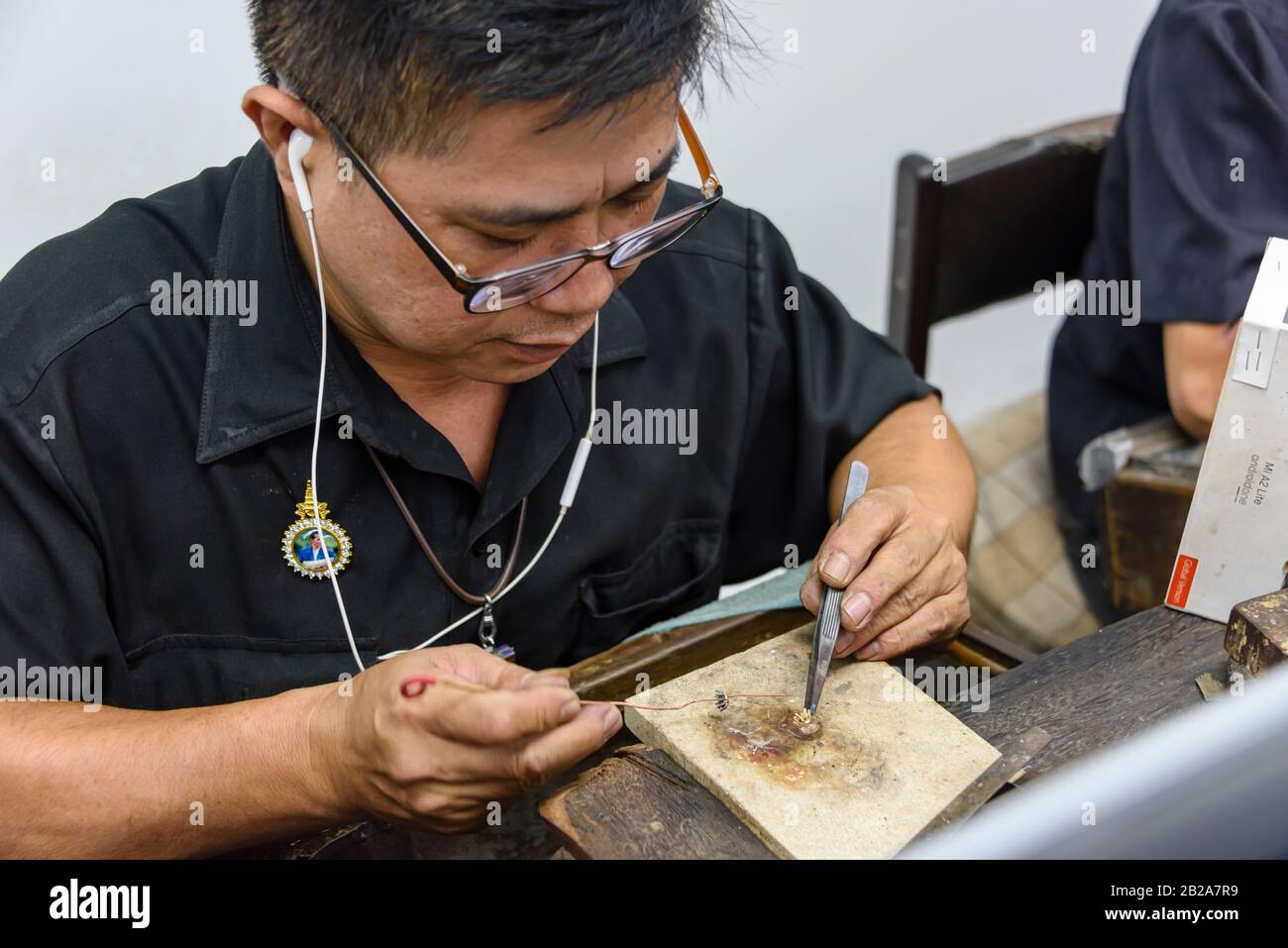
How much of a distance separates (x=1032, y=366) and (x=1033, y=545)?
1980 mm

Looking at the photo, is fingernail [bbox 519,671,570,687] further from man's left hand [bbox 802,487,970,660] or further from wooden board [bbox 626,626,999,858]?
man's left hand [bbox 802,487,970,660]

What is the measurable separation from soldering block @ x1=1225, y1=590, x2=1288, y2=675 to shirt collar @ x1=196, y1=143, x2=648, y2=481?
876mm

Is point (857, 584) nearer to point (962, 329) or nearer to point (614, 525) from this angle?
point (614, 525)

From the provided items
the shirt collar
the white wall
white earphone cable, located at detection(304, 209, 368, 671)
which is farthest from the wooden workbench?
the white wall

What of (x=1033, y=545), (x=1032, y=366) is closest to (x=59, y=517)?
(x=1033, y=545)

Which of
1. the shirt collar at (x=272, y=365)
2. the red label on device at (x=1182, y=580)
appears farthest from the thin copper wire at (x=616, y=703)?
the red label on device at (x=1182, y=580)

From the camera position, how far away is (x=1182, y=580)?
1.46m

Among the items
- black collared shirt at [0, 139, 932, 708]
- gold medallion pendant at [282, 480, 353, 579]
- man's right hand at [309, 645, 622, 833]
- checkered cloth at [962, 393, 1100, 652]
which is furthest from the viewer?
checkered cloth at [962, 393, 1100, 652]

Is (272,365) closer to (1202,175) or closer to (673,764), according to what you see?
(673,764)

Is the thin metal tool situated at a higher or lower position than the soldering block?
lower

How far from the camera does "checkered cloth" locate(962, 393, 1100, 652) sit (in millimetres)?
2188

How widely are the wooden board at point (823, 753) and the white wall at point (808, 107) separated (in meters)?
0.76

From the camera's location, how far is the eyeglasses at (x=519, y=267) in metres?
1.17

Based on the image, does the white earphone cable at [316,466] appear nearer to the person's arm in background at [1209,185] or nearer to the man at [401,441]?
the man at [401,441]
